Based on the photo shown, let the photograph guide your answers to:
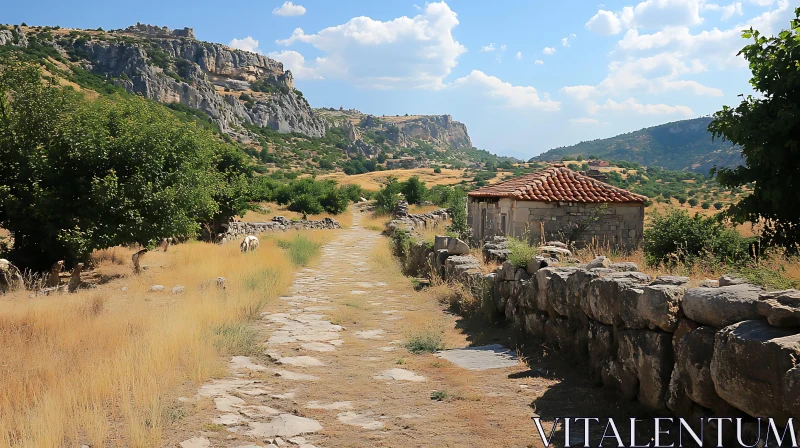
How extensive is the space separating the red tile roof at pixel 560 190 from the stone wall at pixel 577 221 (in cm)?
19

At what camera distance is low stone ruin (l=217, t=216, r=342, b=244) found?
2255 centimetres

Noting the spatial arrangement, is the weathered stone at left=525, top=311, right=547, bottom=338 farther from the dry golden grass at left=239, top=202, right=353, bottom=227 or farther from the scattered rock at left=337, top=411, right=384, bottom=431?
the dry golden grass at left=239, top=202, right=353, bottom=227

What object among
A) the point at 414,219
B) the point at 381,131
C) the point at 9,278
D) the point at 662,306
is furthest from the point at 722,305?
the point at 381,131

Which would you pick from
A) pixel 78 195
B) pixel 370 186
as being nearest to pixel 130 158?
pixel 78 195

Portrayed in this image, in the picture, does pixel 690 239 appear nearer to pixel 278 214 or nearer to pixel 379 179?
pixel 278 214

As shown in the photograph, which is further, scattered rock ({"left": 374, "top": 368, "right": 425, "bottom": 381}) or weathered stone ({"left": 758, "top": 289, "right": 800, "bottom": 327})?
scattered rock ({"left": 374, "top": 368, "right": 425, "bottom": 381})

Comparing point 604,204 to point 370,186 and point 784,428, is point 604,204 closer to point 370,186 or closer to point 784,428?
point 784,428

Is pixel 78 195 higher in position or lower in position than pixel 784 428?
higher

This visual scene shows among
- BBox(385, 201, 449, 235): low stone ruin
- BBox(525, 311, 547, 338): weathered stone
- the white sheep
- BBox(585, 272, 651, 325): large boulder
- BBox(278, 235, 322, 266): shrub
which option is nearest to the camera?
BBox(585, 272, 651, 325): large boulder

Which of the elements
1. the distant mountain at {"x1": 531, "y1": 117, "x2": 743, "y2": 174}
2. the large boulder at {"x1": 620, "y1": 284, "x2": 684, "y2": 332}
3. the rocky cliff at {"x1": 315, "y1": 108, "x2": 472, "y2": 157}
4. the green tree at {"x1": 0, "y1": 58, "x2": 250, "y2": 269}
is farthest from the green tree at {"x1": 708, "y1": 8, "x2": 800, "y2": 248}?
the rocky cliff at {"x1": 315, "y1": 108, "x2": 472, "y2": 157}

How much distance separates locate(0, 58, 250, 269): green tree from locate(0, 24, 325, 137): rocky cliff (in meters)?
58.4

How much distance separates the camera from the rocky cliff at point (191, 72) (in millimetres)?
80438

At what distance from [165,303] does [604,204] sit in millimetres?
10970

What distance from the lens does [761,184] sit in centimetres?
730
